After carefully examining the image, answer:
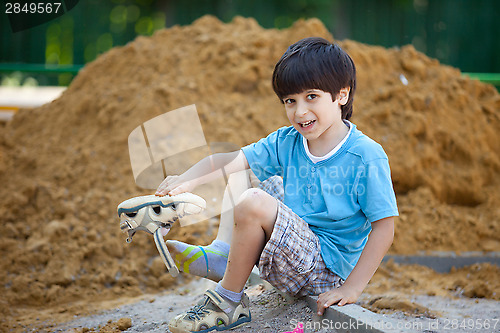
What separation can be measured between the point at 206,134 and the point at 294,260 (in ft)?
7.53

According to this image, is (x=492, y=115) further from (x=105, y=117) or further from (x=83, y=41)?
(x=83, y=41)

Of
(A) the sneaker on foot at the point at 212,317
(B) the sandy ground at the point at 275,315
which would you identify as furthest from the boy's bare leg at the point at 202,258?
(B) the sandy ground at the point at 275,315

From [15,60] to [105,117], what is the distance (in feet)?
13.5

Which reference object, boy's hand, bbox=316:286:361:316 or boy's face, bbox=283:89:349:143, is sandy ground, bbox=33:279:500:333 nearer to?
boy's hand, bbox=316:286:361:316

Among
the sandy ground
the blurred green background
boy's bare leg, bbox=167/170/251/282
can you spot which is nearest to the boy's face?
boy's bare leg, bbox=167/170/251/282

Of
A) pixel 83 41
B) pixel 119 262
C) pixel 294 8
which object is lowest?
pixel 119 262

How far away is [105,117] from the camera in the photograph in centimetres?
442

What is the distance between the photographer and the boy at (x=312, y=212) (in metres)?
1.99

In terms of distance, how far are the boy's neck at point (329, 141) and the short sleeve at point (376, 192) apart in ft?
0.61

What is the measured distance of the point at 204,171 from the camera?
231 cm

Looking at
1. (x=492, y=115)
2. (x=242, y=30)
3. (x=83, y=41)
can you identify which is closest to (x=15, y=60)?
(x=83, y=41)

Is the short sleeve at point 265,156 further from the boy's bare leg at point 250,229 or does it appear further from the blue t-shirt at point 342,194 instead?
the boy's bare leg at point 250,229

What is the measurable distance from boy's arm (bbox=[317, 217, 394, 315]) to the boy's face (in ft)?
1.43

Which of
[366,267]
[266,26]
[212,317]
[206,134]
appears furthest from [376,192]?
[266,26]
